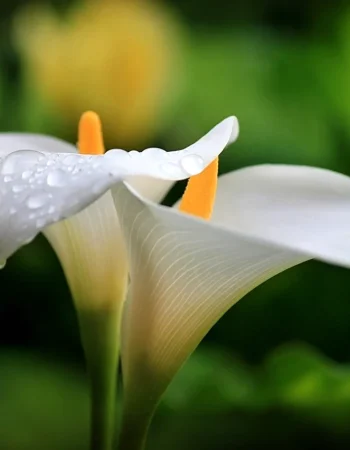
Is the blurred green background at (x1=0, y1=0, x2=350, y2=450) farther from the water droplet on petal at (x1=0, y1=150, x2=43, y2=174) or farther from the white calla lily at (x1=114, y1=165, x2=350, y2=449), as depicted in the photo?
the water droplet on petal at (x1=0, y1=150, x2=43, y2=174)

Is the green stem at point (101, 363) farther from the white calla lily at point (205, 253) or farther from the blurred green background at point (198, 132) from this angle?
the blurred green background at point (198, 132)

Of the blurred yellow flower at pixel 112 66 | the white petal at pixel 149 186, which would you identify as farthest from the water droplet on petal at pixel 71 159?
the blurred yellow flower at pixel 112 66

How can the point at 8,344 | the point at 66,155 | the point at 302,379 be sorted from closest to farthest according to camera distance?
the point at 66,155
the point at 302,379
the point at 8,344

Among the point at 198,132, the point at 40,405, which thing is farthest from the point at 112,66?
the point at 40,405

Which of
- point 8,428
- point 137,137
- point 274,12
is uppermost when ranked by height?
point 274,12

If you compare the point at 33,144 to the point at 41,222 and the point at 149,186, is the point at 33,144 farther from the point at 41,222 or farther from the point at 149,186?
the point at 41,222

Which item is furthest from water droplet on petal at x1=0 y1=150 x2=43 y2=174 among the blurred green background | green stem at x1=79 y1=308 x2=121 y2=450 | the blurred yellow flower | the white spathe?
the blurred yellow flower

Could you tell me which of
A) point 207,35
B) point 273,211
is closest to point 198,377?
point 273,211

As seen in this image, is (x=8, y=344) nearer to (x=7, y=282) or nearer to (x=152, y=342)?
(x=7, y=282)
